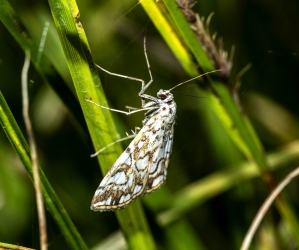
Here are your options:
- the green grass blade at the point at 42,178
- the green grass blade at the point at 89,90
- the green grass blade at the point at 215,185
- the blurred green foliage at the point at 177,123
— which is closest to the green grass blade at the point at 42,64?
the green grass blade at the point at 89,90

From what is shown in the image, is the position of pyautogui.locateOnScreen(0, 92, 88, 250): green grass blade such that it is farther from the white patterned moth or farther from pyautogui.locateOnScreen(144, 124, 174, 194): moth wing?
pyautogui.locateOnScreen(144, 124, 174, 194): moth wing

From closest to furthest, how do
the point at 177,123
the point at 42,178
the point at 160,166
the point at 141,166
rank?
the point at 42,178 < the point at 141,166 < the point at 160,166 < the point at 177,123

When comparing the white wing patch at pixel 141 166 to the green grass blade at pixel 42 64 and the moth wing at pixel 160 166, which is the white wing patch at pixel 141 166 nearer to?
the moth wing at pixel 160 166

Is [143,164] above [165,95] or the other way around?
the other way around

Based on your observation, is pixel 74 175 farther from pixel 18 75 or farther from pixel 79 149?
pixel 18 75

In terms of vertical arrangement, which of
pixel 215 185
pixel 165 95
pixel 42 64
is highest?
pixel 42 64

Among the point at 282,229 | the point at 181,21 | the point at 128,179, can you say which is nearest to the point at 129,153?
the point at 128,179

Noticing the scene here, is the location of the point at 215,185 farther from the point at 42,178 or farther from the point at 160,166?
the point at 42,178

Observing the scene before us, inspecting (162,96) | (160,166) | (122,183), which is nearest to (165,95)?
(162,96)
